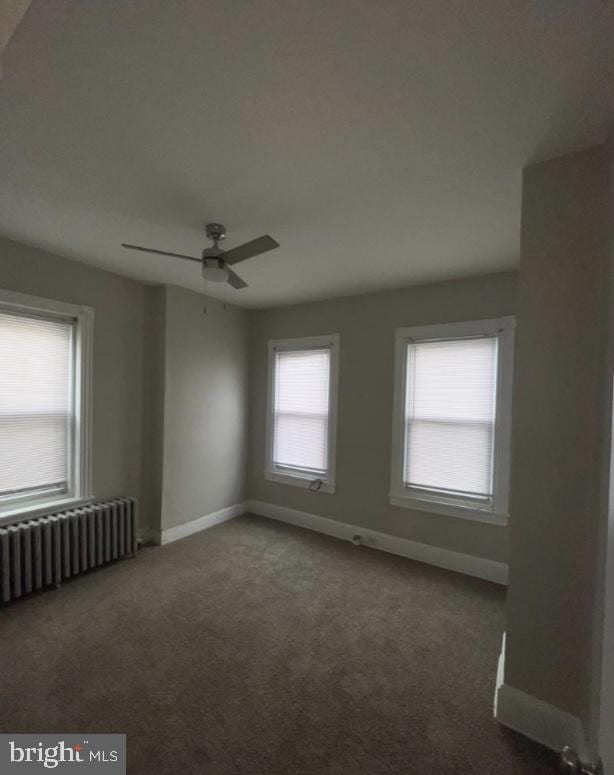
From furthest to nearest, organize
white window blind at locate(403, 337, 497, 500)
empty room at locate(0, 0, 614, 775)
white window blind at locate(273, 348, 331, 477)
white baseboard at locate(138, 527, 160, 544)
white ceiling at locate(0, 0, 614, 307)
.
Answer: white window blind at locate(273, 348, 331, 477) → white baseboard at locate(138, 527, 160, 544) → white window blind at locate(403, 337, 497, 500) → empty room at locate(0, 0, 614, 775) → white ceiling at locate(0, 0, 614, 307)

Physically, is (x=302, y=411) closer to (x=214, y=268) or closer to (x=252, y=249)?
(x=214, y=268)

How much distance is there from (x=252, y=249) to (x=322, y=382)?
87.2 inches

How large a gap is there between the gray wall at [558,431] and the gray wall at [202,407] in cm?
303

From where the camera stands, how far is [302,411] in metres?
4.10

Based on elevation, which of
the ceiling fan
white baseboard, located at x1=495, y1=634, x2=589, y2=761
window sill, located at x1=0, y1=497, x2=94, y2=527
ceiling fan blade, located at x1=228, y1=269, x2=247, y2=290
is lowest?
white baseboard, located at x1=495, y1=634, x2=589, y2=761

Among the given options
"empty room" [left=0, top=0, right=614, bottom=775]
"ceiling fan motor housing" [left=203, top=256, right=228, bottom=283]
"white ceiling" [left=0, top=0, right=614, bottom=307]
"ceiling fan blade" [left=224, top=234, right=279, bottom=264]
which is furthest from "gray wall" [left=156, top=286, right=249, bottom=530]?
"ceiling fan blade" [left=224, top=234, right=279, bottom=264]

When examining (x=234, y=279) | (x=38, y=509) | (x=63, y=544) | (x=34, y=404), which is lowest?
(x=63, y=544)

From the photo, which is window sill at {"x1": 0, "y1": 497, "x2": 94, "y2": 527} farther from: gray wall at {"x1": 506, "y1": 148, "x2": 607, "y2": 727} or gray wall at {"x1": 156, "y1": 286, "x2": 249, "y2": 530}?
gray wall at {"x1": 506, "y1": 148, "x2": 607, "y2": 727}

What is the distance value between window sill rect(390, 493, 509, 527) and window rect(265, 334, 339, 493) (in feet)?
2.59

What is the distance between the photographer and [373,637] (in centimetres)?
221

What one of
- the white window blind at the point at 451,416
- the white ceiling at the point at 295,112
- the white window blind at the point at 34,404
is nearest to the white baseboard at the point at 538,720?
the white window blind at the point at 451,416

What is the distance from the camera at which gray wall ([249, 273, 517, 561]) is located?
9.97ft

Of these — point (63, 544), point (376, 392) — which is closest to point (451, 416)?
point (376, 392)

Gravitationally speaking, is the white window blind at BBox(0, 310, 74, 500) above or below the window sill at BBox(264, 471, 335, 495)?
above
